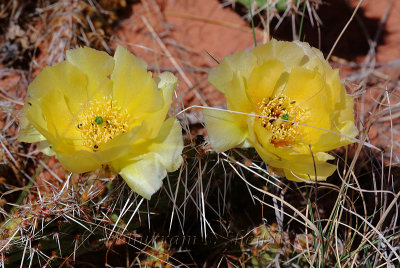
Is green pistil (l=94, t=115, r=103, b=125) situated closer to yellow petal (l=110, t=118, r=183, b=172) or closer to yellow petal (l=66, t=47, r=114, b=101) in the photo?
yellow petal (l=66, t=47, r=114, b=101)

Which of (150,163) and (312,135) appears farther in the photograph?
(312,135)

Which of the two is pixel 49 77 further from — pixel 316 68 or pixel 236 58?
pixel 316 68

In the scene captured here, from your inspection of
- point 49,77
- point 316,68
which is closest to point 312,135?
point 316,68

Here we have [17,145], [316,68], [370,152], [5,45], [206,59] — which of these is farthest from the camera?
[206,59]

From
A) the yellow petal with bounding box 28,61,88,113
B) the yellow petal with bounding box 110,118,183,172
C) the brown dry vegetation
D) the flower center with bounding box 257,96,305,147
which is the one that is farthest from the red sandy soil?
the yellow petal with bounding box 110,118,183,172

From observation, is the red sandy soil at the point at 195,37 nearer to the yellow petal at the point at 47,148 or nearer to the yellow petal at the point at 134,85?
the yellow petal at the point at 134,85

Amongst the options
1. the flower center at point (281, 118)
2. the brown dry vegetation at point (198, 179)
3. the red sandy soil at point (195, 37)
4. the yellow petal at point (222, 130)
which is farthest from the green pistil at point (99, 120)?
the red sandy soil at point (195, 37)
